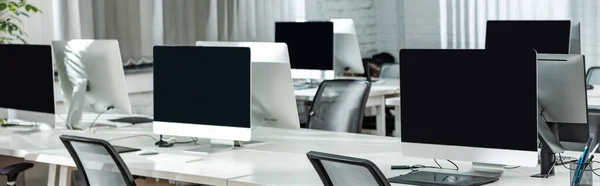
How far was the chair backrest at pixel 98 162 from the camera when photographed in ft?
10.8

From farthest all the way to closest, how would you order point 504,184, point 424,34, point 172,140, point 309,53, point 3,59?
point 424,34 → point 309,53 → point 3,59 → point 172,140 → point 504,184

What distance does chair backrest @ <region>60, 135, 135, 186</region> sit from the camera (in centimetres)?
328

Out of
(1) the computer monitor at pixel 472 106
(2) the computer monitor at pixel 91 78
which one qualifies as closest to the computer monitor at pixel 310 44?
(2) the computer monitor at pixel 91 78

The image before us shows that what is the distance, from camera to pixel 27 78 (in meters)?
4.57

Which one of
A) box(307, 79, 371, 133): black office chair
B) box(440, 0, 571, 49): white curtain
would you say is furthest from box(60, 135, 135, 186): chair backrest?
box(440, 0, 571, 49): white curtain

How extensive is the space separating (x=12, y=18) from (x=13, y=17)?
0.13 meters

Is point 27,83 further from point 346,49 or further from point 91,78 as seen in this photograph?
point 346,49

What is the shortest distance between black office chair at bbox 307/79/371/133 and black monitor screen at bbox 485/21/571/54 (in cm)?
85

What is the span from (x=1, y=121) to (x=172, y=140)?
1.28 meters

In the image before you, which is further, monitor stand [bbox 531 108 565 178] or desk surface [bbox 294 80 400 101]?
desk surface [bbox 294 80 400 101]

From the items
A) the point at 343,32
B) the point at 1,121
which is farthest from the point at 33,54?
the point at 343,32

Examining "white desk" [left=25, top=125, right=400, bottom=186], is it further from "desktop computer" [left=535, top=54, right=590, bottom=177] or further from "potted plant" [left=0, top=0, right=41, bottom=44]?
"potted plant" [left=0, top=0, right=41, bottom=44]

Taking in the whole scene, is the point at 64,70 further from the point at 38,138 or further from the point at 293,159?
the point at 293,159

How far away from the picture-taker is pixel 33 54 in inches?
178
